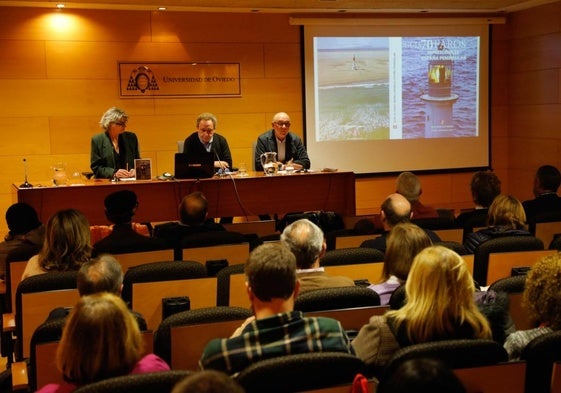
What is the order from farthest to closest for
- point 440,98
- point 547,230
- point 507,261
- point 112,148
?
point 440,98
point 112,148
point 547,230
point 507,261

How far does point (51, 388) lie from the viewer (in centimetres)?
222

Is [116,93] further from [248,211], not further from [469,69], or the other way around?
[469,69]

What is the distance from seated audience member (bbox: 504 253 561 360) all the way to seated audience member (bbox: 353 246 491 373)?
0.46ft

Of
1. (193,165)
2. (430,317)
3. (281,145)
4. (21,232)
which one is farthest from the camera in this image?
(281,145)

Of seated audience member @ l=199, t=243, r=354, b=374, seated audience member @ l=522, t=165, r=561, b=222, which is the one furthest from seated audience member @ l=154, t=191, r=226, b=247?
seated audience member @ l=199, t=243, r=354, b=374

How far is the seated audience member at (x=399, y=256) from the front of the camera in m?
3.47

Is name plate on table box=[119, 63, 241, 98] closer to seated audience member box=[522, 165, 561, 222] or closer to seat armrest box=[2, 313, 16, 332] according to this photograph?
seated audience member box=[522, 165, 561, 222]

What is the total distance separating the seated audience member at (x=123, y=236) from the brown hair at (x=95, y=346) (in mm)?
2530

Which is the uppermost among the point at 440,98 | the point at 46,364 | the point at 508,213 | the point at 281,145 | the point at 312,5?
the point at 312,5

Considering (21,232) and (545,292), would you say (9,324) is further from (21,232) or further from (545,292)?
(545,292)

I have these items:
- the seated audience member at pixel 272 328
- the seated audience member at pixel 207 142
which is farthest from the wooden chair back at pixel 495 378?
the seated audience member at pixel 207 142

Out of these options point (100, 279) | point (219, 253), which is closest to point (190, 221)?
point (219, 253)

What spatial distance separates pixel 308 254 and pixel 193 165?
11.7ft

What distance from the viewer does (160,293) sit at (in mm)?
3699
